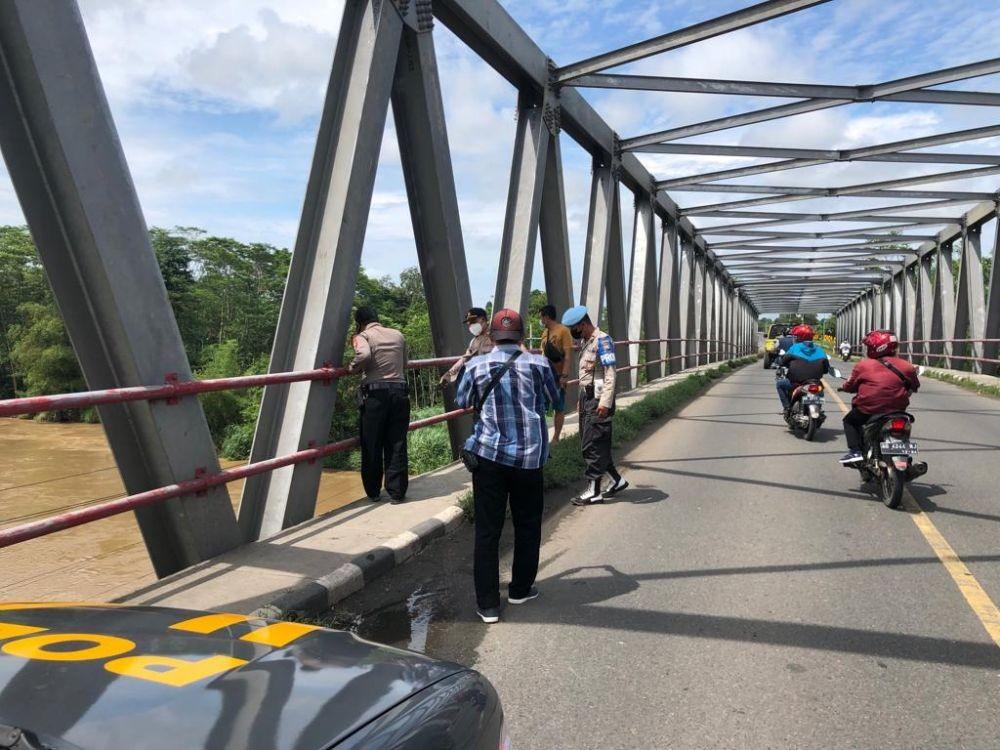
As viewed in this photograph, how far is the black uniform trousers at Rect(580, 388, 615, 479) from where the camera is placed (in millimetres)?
6457

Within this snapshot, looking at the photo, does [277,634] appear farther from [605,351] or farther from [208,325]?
[208,325]

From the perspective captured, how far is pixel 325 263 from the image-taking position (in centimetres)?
615

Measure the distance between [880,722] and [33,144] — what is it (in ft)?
16.0

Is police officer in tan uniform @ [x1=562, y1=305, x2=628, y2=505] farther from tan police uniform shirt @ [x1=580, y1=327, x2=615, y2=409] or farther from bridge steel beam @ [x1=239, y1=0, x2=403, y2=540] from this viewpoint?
bridge steel beam @ [x1=239, y1=0, x2=403, y2=540]

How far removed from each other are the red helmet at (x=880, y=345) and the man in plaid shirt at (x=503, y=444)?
13.8 ft

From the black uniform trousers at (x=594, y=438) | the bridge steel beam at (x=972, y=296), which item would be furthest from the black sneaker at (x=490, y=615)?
the bridge steel beam at (x=972, y=296)

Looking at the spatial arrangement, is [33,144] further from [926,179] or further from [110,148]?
[926,179]

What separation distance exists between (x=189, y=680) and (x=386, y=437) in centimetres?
487

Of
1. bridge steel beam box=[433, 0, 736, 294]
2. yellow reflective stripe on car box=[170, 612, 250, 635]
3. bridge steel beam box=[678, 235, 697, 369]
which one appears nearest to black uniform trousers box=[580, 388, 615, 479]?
Answer: yellow reflective stripe on car box=[170, 612, 250, 635]

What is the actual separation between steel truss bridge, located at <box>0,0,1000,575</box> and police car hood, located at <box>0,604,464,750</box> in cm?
233

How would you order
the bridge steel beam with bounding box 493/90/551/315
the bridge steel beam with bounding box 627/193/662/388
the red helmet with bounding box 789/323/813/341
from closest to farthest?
the red helmet with bounding box 789/323/813/341 → the bridge steel beam with bounding box 493/90/551/315 → the bridge steel beam with bounding box 627/193/662/388

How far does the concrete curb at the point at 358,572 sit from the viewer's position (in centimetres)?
391

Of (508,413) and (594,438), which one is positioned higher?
(508,413)

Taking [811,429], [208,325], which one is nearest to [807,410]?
[811,429]
